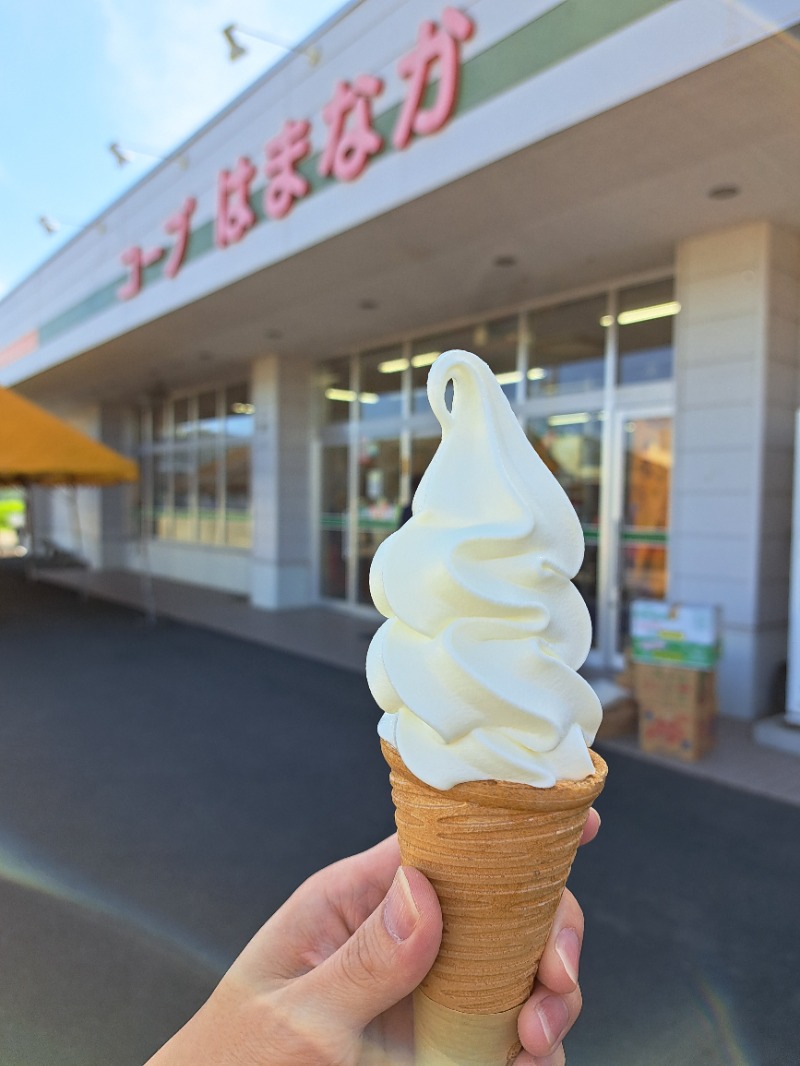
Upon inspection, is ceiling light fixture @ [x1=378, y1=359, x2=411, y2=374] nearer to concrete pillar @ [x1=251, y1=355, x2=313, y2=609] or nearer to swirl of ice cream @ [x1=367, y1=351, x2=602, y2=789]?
concrete pillar @ [x1=251, y1=355, x2=313, y2=609]

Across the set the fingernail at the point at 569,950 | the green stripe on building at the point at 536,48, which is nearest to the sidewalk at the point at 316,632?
the fingernail at the point at 569,950

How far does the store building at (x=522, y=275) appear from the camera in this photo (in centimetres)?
396

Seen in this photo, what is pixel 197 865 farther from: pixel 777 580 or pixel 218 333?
pixel 218 333

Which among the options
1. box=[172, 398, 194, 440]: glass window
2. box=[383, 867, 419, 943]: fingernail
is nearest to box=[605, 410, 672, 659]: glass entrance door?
box=[383, 867, 419, 943]: fingernail

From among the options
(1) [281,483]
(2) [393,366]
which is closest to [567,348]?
(2) [393,366]

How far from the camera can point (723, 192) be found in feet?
15.2

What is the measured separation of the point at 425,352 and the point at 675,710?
5.90 meters

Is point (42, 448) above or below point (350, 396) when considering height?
below

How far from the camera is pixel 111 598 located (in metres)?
11.9

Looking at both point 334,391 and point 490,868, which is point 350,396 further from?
point 490,868

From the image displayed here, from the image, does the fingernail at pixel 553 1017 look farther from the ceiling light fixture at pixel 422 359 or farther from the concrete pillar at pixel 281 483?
the concrete pillar at pixel 281 483

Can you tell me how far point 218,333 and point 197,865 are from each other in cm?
739

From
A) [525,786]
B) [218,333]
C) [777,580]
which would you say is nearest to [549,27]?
[777,580]

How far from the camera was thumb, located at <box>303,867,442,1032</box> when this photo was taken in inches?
42.9
